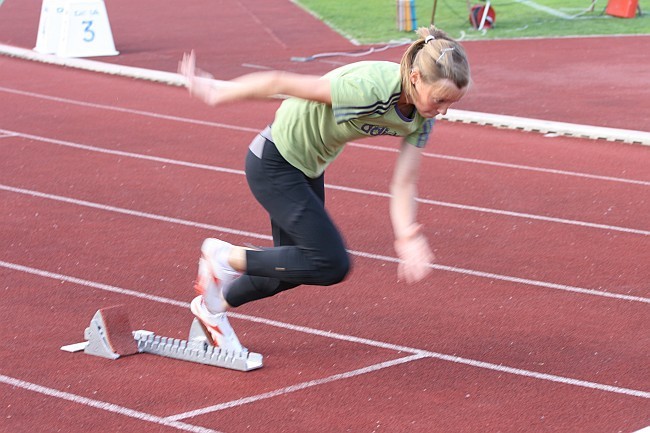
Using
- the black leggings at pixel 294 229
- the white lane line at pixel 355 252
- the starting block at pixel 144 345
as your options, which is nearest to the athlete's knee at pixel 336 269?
the black leggings at pixel 294 229

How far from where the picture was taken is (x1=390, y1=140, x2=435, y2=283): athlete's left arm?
14.0ft

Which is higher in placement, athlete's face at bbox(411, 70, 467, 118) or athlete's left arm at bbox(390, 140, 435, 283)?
athlete's face at bbox(411, 70, 467, 118)

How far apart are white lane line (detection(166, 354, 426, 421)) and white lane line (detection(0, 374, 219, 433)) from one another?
56mm

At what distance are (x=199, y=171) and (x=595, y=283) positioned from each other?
3.67 m

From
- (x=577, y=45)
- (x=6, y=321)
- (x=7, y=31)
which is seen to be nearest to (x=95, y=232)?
(x=6, y=321)

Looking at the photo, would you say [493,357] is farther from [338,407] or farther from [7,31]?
[7,31]

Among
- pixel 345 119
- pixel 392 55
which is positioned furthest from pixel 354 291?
pixel 392 55

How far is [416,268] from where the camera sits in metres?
4.25

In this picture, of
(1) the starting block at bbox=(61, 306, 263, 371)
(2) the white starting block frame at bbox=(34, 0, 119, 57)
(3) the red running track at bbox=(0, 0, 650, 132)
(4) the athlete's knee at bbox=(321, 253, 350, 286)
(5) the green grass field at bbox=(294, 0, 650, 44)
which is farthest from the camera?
(5) the green grass field at bbox=(294, 0, 650, 44)

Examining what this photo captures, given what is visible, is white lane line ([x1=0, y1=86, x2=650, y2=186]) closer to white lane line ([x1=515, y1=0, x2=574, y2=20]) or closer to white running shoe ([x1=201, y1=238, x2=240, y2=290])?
white running shoe ([x1=201, y1=238, x2=240, y2=290])

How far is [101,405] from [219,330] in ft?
2.22

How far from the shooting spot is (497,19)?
1848cm

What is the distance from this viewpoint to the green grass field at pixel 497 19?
16.9 metres

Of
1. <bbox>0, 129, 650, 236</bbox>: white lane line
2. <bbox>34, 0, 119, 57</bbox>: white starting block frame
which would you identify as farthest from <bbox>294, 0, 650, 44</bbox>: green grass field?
<bbox>0, 129, 650, 236</bbox>: white lane line
